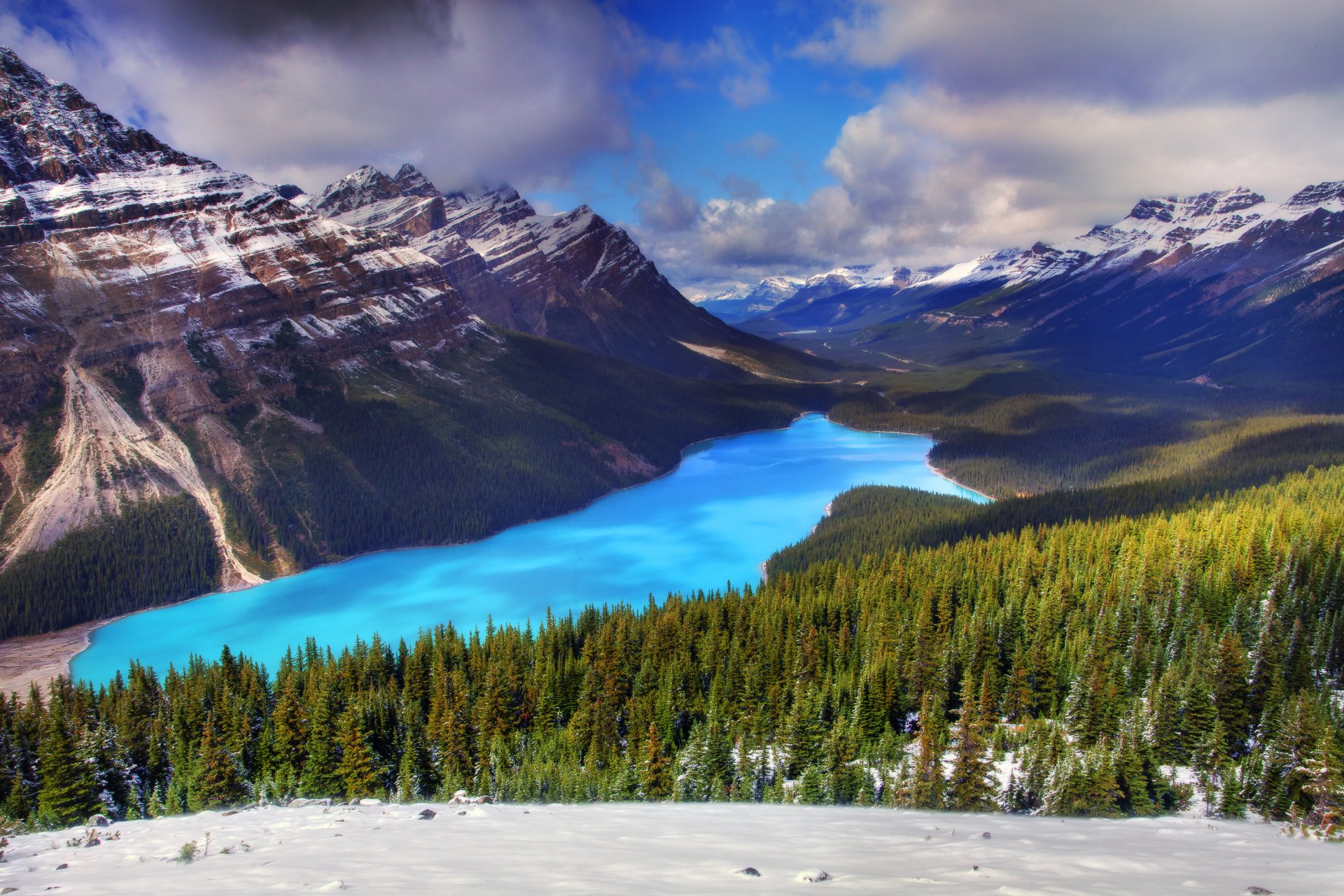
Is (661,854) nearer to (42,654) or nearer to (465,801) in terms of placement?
(465,801)

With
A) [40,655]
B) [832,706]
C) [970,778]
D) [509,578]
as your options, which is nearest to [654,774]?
[832,706]

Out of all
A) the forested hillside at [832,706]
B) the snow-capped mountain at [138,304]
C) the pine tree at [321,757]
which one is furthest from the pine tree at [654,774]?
the snow-capped mountain at [138,304]

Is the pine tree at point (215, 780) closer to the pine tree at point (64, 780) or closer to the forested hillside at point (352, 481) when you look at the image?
the pine tree at point (64, 780)

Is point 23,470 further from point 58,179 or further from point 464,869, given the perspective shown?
point 464,869

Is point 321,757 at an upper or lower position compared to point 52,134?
lower

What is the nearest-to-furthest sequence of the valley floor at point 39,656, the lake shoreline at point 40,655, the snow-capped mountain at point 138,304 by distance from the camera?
the lake shoreline at point 40,655 < the valley floor at point 39,656 < the snow-capped mountain at point 138,304

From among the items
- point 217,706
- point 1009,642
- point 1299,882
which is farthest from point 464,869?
point 1009,642

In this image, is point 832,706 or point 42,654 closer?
point 832,706
